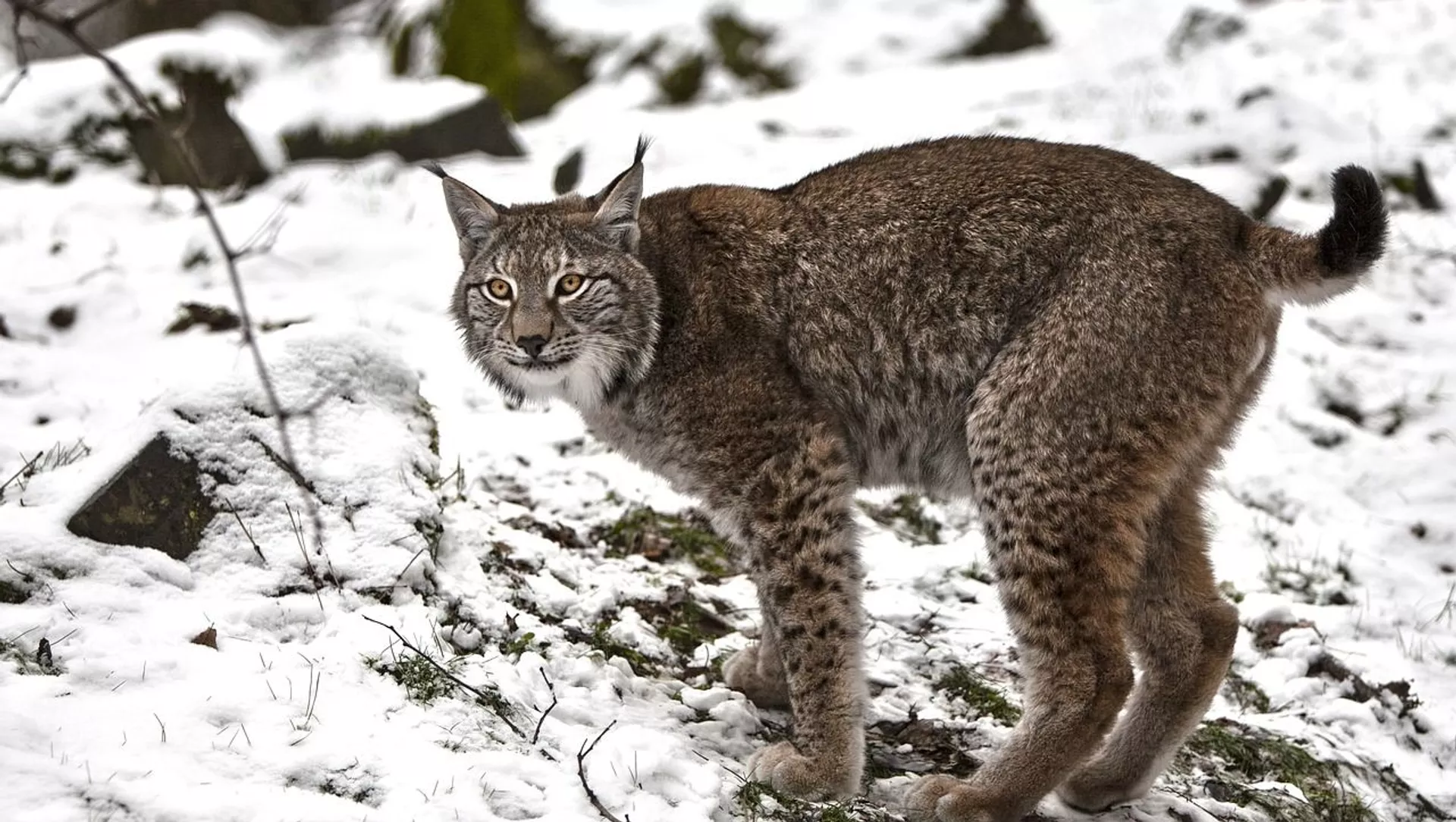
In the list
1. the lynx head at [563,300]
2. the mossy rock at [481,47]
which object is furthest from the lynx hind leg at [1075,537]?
the mossy rock at [481,47]

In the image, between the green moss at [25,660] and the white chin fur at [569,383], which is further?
the white chin fur at [569,383]

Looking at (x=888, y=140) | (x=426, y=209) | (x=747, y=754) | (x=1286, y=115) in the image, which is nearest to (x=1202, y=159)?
(x=1286, y=115)

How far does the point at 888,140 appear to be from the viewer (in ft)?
36.5

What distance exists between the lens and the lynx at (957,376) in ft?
13.7

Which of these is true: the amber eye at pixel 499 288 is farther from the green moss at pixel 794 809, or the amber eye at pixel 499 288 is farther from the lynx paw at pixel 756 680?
the green moss at pixel 794 809

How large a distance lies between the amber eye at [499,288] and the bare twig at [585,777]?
166 cm

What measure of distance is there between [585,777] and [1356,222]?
2929mm

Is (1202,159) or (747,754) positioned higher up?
(1202,159)

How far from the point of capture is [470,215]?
5047 millimetres

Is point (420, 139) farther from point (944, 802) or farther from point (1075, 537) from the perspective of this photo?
point (944, 802)

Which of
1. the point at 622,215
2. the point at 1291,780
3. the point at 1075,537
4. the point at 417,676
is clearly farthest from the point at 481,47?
the point at 1291,780

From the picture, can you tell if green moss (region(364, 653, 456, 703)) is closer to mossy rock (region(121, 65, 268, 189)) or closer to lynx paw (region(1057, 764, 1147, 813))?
lynx paw (region(1057, 764, 1147, 813))

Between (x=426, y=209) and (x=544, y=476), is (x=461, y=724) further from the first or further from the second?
(x=426, y=209)

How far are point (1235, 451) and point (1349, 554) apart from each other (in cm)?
100
